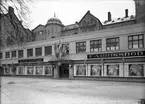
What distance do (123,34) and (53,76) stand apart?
15078 millimetres

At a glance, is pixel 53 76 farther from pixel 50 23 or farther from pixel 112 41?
pixel 50 23

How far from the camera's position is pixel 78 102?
8508 mm

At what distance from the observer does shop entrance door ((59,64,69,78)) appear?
27.1 metres

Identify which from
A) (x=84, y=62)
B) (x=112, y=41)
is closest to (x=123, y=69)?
(x=112, y=41)

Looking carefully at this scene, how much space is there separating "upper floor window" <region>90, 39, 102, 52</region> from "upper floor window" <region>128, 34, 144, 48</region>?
4.68 meters

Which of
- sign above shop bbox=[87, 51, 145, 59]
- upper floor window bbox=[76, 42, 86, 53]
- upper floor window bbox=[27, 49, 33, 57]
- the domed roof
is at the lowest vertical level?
sign above shop bbox=[87, 51, 145, 59]

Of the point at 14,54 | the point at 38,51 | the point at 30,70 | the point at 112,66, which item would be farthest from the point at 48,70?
the point at 112,66

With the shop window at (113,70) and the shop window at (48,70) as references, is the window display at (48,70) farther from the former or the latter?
the shop window at (113,70)

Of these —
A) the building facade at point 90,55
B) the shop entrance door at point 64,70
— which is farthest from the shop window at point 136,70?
the shop entrance door at point 64,70

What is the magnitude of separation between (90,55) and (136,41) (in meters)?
7.39

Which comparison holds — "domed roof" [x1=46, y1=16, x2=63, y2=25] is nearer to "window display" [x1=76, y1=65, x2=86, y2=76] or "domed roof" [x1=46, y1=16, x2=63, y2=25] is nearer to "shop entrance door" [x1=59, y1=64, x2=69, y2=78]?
"shop entrance door" [x1=59, y1=64, x2=69, y2=78]

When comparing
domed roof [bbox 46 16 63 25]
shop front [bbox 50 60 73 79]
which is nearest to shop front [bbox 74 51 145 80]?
shop front [bbox 50 60 73 79]

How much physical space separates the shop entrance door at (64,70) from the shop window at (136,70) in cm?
1177

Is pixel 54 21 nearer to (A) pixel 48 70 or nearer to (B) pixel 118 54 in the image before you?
(A) pixel 48 70
